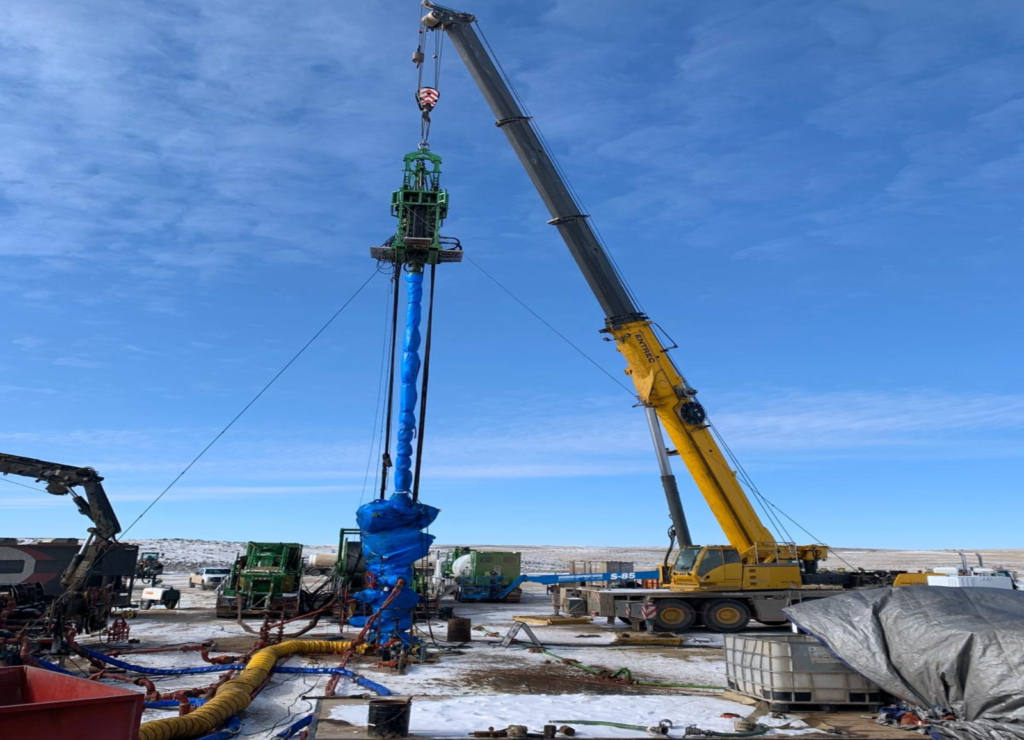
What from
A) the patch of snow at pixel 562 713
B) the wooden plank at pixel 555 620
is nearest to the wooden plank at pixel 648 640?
the wooden plank at pixel 555 620

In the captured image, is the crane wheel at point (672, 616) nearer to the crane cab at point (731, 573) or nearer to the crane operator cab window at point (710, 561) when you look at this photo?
the crane cab at point (731, 573)

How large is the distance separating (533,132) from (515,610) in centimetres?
1899

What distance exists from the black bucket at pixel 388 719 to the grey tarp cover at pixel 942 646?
19.6 ft

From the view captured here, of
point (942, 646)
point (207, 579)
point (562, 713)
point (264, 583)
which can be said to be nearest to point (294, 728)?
point (562, 713)

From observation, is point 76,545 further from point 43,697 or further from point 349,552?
point 43,697

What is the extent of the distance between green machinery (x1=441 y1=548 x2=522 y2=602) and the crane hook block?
20758 millimetres

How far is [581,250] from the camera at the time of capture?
73.7 ft

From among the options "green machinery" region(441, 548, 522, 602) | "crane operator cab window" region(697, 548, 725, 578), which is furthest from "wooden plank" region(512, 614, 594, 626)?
"green machinery" region(441, 548, 522, 602)

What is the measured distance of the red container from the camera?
603 centimetres

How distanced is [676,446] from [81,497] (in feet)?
50.7

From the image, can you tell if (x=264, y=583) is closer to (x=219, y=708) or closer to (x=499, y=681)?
(x=499, y=681)

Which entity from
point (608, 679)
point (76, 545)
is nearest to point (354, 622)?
point (608, 679)

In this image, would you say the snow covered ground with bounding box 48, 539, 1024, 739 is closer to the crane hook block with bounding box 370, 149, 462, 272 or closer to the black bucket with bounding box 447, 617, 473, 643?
the black bucket with bounding box 447, 617, 473, 643

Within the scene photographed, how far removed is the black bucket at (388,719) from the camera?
348 inches
